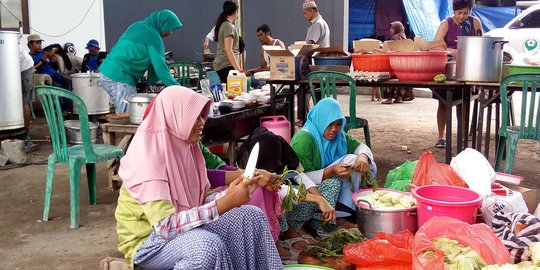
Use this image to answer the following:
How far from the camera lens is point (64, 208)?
179 inches

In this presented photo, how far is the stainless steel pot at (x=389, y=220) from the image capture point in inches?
123

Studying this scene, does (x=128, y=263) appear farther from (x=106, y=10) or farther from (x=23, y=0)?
(x=106, y=10)

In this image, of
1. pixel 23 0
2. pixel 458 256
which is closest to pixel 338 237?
pixel 458 256

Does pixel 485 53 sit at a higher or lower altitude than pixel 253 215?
higher

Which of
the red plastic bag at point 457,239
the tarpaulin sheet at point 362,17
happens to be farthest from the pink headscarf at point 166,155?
the tarpaulin sheet at point 362,17

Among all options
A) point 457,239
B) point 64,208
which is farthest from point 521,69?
point 64,208

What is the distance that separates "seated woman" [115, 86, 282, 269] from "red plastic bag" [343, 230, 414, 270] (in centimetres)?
47

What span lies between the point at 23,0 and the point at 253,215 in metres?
8.94

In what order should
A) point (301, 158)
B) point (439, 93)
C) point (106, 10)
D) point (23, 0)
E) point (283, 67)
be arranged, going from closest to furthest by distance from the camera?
1. point (301, 158)
2. point (439, 93)
3. point (283, 67)
4. point (23, 0)
5. point (106, 10)

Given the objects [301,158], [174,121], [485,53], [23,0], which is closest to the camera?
[174,121]

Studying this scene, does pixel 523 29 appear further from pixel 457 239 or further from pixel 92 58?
pixel 457 239

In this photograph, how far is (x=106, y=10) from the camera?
1380 centimetres

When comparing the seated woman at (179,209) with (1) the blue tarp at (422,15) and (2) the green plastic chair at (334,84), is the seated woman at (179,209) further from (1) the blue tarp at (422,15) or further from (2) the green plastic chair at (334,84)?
(1) the blue tarp at (422,15)

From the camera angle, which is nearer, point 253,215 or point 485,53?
point 253,215
